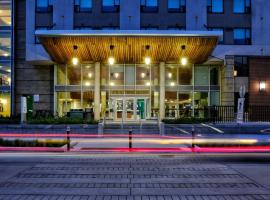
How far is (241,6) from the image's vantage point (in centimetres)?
3556

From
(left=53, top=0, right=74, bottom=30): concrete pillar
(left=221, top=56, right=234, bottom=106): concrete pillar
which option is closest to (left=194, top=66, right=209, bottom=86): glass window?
A: (left=221, top=56, right=234, bottom=106): concrete pillar

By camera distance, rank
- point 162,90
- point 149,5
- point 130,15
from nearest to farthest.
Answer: point 162,90, point 130,15, point 149,5

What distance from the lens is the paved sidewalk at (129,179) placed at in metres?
8.03

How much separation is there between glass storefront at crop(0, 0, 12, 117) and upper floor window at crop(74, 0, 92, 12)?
710 cm

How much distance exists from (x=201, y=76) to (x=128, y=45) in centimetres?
911

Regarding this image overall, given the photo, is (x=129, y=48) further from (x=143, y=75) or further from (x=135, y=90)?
(x=135, y=90)

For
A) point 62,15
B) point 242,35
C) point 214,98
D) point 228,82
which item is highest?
point 62,15

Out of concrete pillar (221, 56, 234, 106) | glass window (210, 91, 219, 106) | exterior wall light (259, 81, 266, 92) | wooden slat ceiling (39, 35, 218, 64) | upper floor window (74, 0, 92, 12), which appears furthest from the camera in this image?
glass window (210, 91, 219, 106)

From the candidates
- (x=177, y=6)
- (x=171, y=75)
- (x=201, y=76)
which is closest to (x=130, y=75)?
(x=171, y=75)

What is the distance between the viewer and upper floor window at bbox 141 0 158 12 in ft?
114

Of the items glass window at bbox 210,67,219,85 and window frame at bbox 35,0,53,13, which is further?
glass window at bbox 210,67,219,85

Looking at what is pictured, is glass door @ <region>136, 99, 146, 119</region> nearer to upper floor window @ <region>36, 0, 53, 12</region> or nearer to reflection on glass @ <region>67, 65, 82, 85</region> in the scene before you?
reflection on glass @ <region>67, 65, 82, 85</region>

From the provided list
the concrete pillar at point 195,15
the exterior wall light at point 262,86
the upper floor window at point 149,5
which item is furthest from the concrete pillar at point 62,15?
the exterior wall light at point 262,86

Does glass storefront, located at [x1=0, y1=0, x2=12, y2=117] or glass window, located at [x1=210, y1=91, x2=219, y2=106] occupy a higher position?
glass storefront, located at [x1=0, y1=0, x2=12, y2=117]
